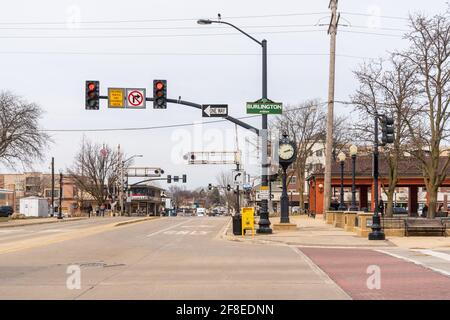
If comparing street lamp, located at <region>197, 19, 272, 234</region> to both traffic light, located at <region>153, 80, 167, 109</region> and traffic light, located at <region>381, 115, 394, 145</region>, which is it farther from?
traffic light, located at <region>381, 115, 394, 145</region>

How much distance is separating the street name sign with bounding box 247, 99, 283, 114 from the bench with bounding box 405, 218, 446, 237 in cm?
767

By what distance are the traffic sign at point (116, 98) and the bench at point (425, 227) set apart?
14.2 metres

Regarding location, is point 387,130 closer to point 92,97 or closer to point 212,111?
point 212,111

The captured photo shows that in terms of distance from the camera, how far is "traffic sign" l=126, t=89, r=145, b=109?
2825 centimetres

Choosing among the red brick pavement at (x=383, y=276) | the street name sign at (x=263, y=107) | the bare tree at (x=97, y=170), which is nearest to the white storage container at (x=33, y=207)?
the bare tree at (x=97, y=170)

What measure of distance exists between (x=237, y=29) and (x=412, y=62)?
1148cm

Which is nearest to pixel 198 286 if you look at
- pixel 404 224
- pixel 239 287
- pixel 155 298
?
pixel 239 287

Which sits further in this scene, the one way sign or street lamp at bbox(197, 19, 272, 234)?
the one way sign

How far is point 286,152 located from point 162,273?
17.1 m

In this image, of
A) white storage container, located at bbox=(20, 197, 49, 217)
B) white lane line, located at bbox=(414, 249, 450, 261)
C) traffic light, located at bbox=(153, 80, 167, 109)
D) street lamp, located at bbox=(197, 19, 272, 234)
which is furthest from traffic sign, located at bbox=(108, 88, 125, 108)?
white storage container, located at bbox=(20, 197, 49, 217)

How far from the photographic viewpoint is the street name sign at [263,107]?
87.6 feet

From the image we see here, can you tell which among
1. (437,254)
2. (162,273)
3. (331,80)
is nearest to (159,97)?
(331,80)

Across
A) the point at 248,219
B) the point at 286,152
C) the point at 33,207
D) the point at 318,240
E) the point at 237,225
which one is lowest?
the point at 33,207

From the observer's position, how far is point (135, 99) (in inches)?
1117
